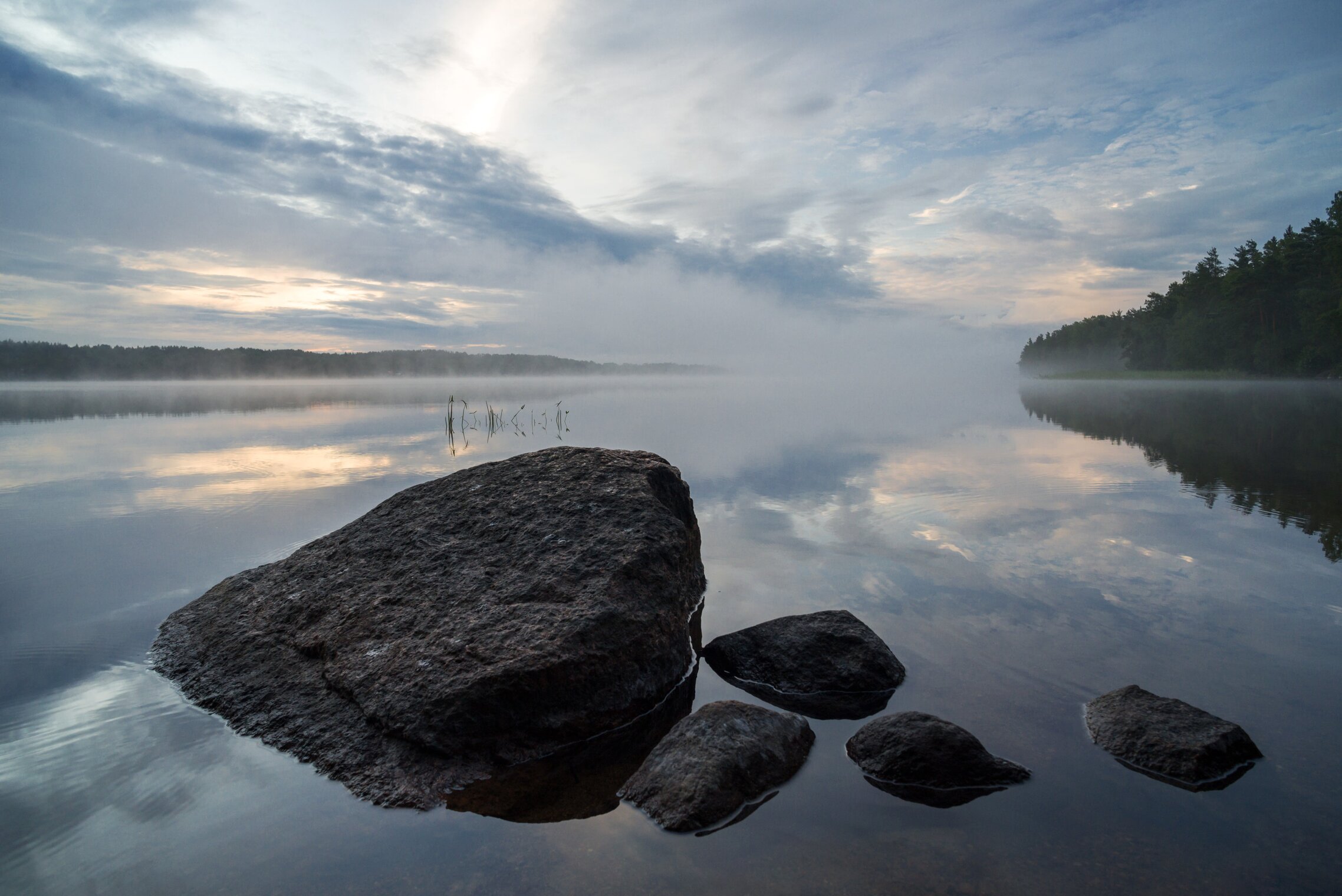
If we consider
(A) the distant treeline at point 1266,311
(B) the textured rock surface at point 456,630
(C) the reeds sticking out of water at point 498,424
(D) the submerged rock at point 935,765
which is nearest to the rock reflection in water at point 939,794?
(D) the submerged rock at point 935,765

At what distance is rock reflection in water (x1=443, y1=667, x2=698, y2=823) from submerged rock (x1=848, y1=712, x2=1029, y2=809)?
60.7 inches

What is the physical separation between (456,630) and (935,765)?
335 cm

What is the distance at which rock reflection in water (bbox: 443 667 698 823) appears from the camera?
399cm

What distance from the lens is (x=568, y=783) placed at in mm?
4277

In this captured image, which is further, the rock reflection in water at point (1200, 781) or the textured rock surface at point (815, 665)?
the textured rock surface at point (815, 665)

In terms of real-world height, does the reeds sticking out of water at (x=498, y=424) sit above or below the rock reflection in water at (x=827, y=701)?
above

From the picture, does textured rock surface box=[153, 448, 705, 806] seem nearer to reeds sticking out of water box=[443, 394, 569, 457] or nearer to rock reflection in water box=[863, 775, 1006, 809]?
rock reflection in water box=[863, 775, 1006, 809]

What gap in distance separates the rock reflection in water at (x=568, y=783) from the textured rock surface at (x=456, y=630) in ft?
0.37

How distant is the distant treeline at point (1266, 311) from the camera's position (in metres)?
61.2

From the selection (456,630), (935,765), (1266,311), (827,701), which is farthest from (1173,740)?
(1266,311)

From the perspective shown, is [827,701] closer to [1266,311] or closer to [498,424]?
[498,424]

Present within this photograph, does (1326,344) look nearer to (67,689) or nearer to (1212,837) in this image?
(1212,837)

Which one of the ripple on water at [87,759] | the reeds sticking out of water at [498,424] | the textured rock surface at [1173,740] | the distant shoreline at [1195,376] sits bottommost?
the ripple on water at [87,759]

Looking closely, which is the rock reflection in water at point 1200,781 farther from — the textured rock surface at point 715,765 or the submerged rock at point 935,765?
the textured rock surface at point 715,765
